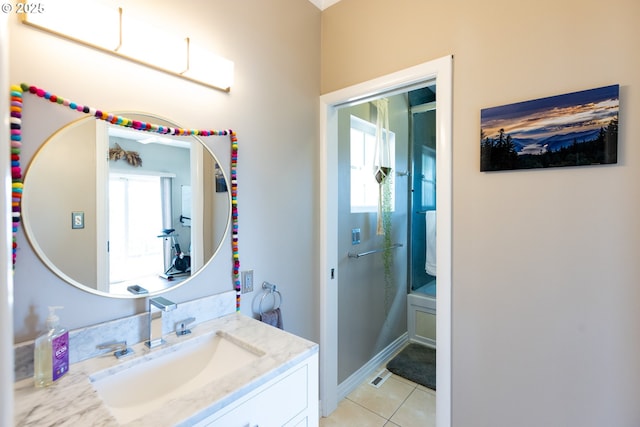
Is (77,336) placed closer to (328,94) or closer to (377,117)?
(328,94)

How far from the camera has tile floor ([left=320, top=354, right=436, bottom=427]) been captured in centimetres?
192

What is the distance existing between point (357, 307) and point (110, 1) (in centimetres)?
221

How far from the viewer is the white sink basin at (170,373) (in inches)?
38.0

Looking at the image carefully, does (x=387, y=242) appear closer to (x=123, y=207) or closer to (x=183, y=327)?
(x=183, y=327)

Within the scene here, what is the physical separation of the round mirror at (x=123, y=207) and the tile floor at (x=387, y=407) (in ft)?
4.85

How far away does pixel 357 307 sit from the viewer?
7.66 feet

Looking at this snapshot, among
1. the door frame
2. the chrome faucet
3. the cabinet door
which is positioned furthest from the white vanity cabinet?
the door frame

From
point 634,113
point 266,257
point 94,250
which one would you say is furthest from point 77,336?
point 634,113

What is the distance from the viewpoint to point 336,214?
2.02 meters

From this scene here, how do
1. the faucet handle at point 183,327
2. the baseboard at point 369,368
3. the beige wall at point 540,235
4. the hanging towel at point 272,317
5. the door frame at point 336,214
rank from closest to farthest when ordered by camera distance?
the beige wall at point 540,235 → the faucet handle at point 183,327 → the door frame at point 336,214 → the hanging towel at point 272,317 → the baseboard at point 369,368

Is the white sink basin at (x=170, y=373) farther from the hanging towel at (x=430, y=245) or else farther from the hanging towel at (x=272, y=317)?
the hanging towel at (x=430, y=245)

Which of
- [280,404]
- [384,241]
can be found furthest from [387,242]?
[280,404]

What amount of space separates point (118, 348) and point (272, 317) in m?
0.71

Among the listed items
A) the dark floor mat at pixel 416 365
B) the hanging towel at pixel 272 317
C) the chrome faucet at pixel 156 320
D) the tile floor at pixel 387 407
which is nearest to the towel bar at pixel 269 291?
the hanging towel at pixel 272 317
